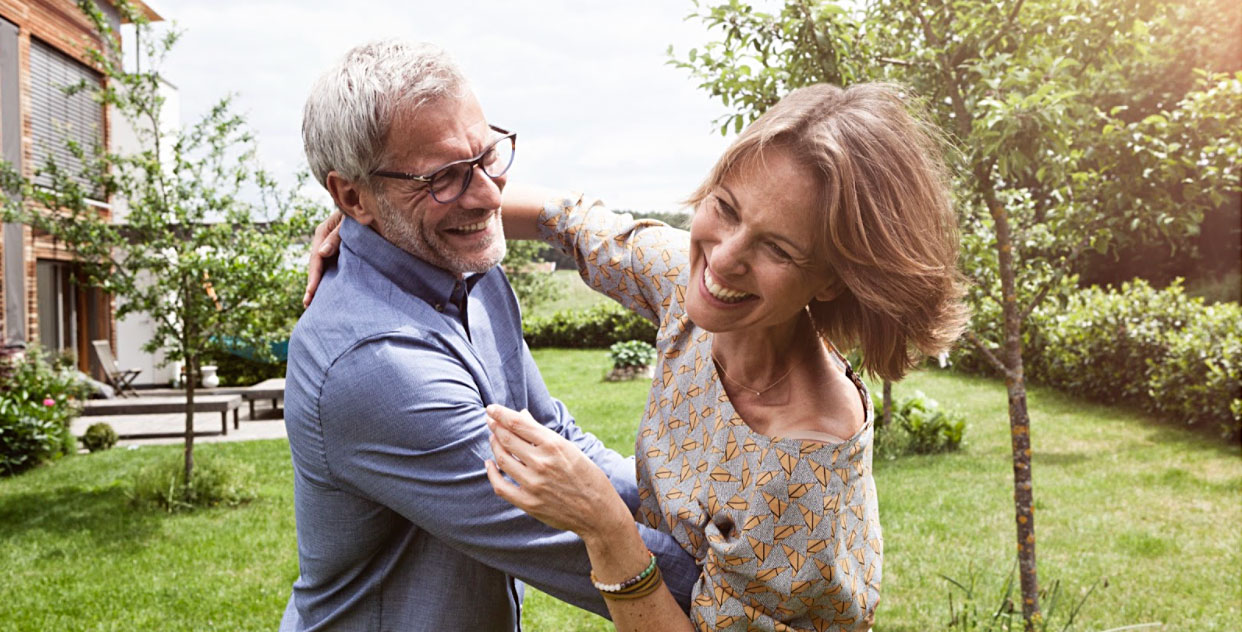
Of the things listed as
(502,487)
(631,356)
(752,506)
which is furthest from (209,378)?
(752,506)

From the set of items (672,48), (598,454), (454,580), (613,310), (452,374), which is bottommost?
(613,310)

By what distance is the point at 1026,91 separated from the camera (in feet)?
13.8

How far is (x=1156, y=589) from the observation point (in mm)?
6418

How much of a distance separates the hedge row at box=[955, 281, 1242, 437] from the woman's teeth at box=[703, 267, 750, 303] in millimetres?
8576

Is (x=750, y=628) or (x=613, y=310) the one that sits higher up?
(x=750, y=628)

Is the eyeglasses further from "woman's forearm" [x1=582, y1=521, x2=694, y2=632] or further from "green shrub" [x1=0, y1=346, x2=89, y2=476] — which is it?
"green shrub" [x1=0, y1=346, x2=89, y2=476]

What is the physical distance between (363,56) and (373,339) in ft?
1.85

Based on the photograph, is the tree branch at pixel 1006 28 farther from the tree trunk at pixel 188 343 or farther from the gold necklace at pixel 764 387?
the tree trunk at pixel 188 343

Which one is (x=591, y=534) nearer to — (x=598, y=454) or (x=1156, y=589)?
(x=598, y=454)

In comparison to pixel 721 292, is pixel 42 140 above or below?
above

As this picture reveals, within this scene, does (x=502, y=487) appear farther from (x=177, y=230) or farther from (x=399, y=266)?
(x=177, y=230)

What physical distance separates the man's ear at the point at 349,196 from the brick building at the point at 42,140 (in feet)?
41.0

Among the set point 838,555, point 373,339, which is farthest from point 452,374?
point 838,555

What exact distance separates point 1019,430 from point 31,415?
10843 mm
